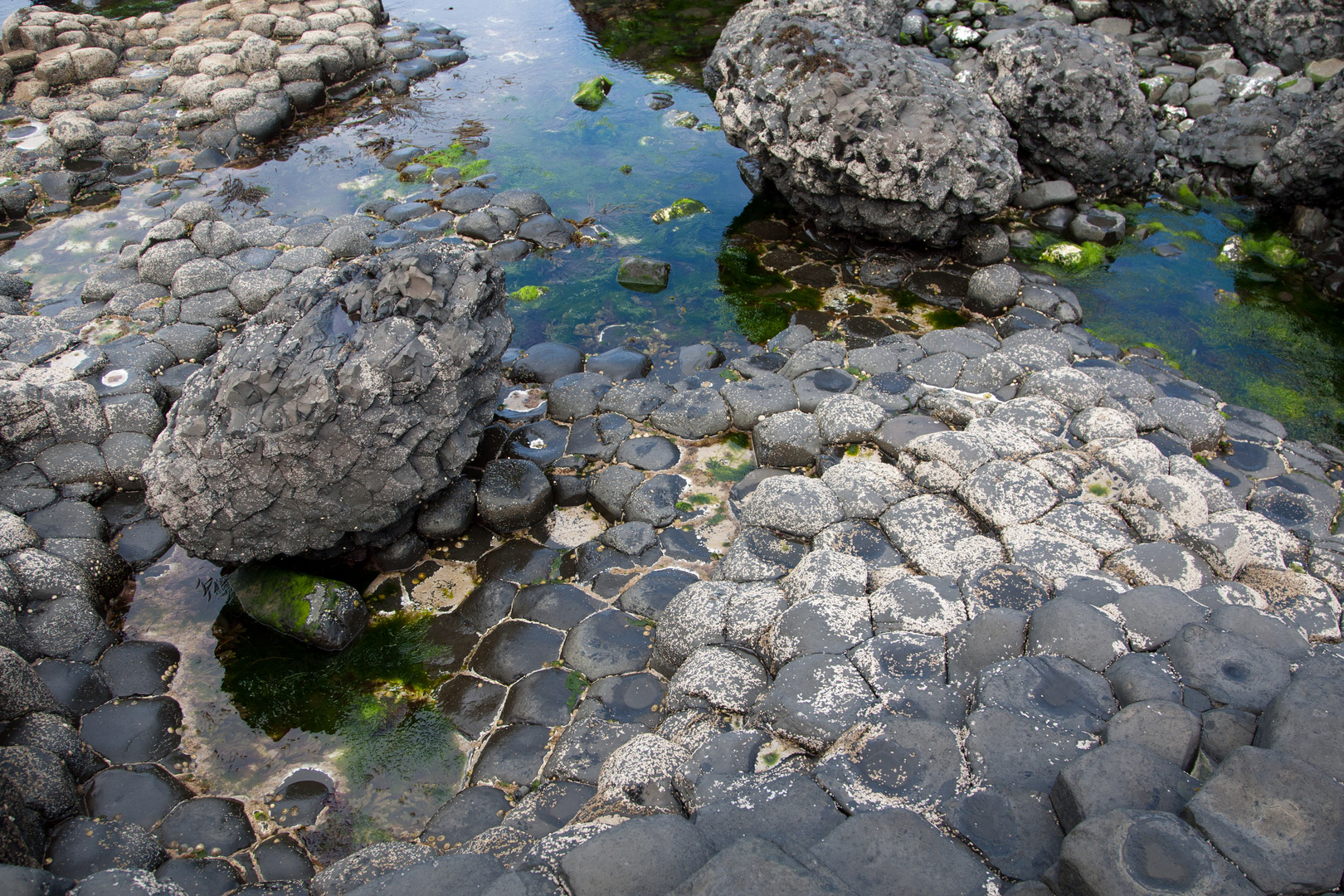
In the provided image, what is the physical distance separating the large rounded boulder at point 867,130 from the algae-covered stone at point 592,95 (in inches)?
153

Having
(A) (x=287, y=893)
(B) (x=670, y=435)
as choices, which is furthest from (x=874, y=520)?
(A) (x=287, y=893)

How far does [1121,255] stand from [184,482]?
9360 mm

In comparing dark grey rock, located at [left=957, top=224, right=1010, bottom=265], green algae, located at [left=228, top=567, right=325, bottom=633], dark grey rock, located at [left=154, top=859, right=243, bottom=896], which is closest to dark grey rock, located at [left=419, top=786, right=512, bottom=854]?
dark grey rock, located at [left=154, top=859, right=243, bottom=896]

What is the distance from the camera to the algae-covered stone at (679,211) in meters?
9.85

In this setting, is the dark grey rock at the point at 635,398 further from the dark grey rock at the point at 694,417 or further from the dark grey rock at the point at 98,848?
the dark grey rock at the point at 98,848

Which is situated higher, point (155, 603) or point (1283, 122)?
point (1283, 122)

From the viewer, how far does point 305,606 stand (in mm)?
5410

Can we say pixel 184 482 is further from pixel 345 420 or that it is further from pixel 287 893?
pixel 287 893

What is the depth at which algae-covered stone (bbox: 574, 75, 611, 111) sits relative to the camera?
40.6ft

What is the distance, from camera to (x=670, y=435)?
689 centimetres

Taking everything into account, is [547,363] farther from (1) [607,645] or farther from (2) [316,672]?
(2) [316,672]

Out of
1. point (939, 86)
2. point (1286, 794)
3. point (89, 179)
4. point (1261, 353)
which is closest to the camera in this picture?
point (1286, 794)

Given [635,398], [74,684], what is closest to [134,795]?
[74,684]

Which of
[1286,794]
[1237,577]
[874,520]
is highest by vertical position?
[1286,794]
